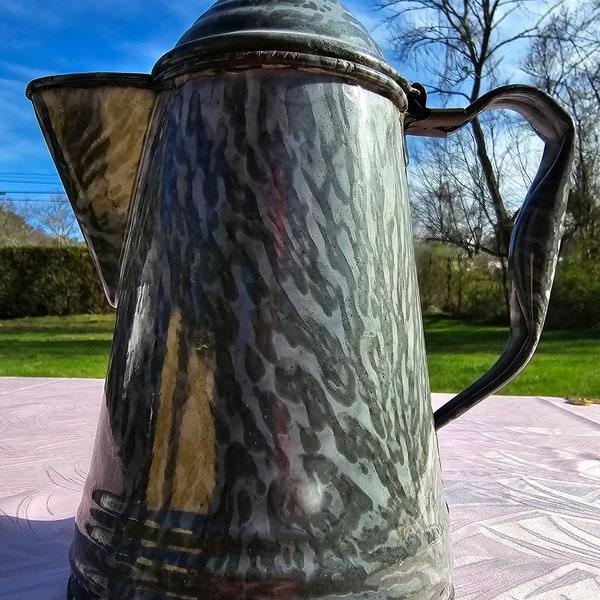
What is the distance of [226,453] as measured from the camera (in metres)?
0.37

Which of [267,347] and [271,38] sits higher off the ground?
[271,38]

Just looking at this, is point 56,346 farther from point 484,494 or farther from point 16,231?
point 16,231

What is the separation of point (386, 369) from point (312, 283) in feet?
0.26

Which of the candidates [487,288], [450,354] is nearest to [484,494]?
[450,354]

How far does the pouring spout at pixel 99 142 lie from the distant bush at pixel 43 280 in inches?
312

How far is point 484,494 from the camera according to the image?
28.2 inches

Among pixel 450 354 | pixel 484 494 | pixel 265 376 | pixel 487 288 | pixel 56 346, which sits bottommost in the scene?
pixel 56 346

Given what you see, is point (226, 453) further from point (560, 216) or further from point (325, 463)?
point (560, 216)

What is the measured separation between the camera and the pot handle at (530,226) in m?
0.49

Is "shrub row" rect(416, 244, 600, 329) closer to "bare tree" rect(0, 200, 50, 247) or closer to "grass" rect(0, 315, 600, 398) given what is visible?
"grass" rect(0, 315, 600, 398)

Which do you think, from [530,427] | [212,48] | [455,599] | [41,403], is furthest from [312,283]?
[41,403]

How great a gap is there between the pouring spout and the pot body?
0.05 meters

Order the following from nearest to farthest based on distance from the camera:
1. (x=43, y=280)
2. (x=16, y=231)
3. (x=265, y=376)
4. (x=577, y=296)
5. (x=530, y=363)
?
(x=265, y=376), (x=530, y=363), (x=577, y=296), (x=43, y=280), (x=16, y=231)

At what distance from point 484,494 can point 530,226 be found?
366 mm
